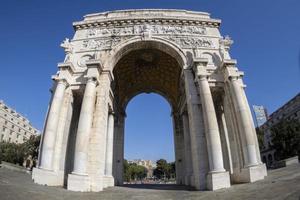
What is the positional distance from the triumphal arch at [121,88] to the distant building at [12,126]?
1423 inches

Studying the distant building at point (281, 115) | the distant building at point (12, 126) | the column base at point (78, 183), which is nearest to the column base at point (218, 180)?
the column base at point (78, 183)

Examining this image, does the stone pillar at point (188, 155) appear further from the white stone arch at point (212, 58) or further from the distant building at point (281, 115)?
the distant building at point (281, 115)

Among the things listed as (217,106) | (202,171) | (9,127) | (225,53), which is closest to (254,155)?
(202,171)

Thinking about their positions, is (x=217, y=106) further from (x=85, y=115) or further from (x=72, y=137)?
(x=72, y=137)

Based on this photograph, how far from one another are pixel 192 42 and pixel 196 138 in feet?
30.3

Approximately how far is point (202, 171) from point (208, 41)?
11.9 m

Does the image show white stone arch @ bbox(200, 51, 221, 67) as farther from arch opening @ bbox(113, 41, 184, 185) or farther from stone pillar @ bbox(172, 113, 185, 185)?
stone pillar @ bbox(172, 113, 185, 185)

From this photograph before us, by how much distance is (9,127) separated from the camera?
49.8 m

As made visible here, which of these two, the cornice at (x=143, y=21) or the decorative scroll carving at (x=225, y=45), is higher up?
the cornice at (x=143, y=21)

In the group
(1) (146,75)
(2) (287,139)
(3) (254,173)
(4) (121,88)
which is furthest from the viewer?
(2) (287,139)

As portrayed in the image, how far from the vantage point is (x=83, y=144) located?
14.2 metres

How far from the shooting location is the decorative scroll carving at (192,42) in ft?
65.4

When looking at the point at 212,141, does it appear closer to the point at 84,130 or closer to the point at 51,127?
the point at 84,130

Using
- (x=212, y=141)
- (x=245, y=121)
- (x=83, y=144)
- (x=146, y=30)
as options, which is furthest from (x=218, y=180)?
(x=146, y=30)
